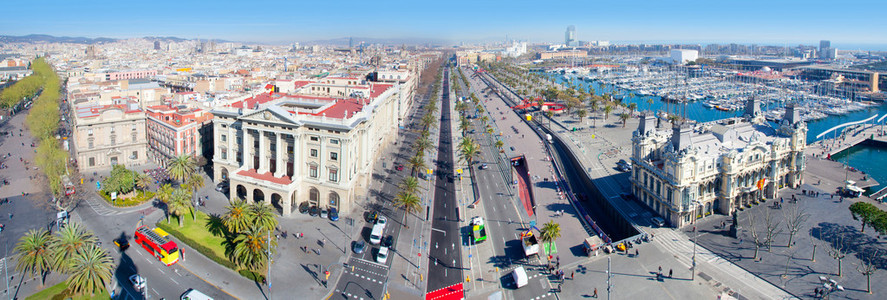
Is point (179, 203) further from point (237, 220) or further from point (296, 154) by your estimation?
point (296, 154)

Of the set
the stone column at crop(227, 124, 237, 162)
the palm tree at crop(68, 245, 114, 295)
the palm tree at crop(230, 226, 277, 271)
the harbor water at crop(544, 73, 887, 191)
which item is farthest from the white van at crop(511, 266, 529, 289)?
the harbor water at crop(544, 73, 887, 191)

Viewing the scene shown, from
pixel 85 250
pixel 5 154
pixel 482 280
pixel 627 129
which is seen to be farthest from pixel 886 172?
pixel 5 154

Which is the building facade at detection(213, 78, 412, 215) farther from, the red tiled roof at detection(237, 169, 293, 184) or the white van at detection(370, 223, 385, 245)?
the white van at detection(370, 223, 385, 245)

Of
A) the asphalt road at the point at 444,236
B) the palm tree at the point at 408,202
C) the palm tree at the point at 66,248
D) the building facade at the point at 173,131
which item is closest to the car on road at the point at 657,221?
the asphalt road at the point at 444,236

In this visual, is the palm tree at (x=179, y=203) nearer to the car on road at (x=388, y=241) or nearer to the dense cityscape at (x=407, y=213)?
the dense cityscape at (x=407, y=213)

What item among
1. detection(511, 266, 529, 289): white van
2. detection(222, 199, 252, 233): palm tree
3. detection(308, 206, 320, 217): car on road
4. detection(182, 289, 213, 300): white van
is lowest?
detection(182, 289, 213, 300): white van

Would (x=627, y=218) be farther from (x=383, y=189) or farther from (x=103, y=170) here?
(x=103, y=170)
